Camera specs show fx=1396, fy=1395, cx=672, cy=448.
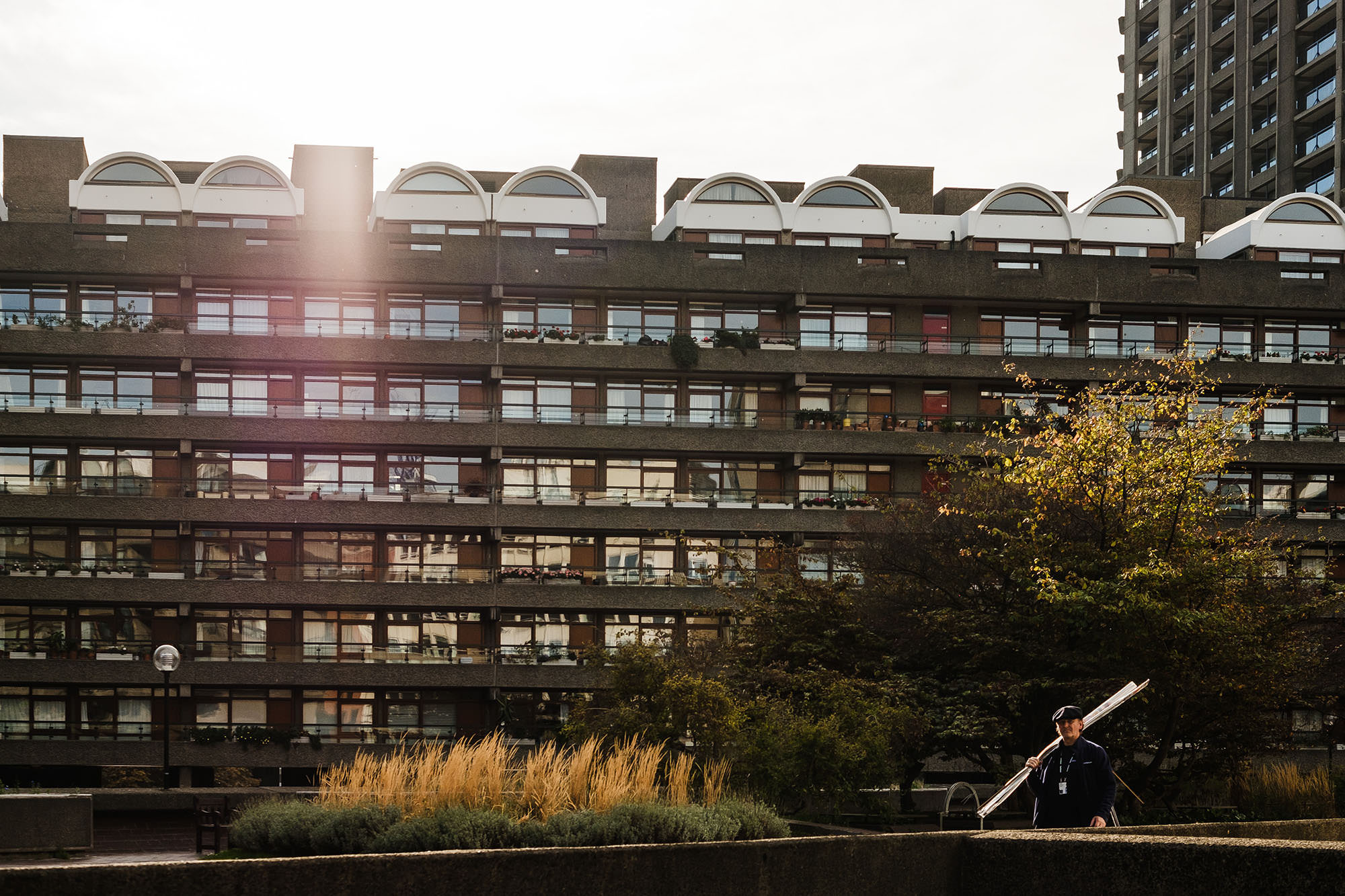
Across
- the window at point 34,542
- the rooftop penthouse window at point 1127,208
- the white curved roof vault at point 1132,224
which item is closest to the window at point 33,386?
the window at point 34,542

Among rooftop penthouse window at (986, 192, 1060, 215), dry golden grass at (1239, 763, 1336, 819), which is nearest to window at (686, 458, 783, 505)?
rooftop penthouse window at (986, 192, 1060, 215)

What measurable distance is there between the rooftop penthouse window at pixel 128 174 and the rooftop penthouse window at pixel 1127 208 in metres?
36.5

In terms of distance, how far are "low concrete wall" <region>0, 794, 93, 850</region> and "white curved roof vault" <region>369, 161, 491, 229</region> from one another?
33.8 meters

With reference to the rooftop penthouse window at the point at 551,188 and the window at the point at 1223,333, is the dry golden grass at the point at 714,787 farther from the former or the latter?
the window at the point at 1223,333

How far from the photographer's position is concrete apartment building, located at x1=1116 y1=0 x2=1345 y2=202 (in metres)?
78.9

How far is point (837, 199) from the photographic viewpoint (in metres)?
54.2

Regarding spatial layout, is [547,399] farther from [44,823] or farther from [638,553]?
[44,823]

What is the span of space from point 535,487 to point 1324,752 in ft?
94.9

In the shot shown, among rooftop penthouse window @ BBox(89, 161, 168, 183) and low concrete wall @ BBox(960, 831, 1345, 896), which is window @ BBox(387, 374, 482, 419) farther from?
low concrete wall @ BBox(960, 831, 1345, 896)

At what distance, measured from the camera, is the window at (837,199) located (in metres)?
54.1

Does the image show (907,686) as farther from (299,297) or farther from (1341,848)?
(299,297)

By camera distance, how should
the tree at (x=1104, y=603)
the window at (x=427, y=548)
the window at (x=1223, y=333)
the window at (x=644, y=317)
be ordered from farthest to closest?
the window at (x=1223, y=333), the window at (x=644, y=317), the window at (x=427, y=548), the tree at (x=1104, y=603)

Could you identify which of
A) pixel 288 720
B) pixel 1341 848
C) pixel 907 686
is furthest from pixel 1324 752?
pixel 1341 848

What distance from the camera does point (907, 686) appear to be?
2727 cm
